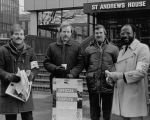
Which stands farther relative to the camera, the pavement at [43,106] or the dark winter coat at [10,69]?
the pavement at [43,106]

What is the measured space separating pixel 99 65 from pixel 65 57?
1.90ft

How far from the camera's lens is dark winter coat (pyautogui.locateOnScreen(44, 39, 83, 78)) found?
4.95 m

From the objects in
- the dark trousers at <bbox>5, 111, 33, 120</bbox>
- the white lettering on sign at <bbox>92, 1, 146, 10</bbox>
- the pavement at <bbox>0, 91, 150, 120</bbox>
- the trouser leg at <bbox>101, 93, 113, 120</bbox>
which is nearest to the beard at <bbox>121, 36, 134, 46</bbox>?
the trouser leg at <bbox>101, 93, 113, 120</bbox>

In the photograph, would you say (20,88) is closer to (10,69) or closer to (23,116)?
(10,69)

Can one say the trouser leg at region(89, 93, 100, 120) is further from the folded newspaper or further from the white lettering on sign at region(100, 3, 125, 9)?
the white lettering on sign at region(100, 3, 125, 9)

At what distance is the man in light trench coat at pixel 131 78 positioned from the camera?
422 centimetres

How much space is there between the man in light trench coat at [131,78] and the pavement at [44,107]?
2.75 meters

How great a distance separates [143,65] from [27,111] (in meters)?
1.89

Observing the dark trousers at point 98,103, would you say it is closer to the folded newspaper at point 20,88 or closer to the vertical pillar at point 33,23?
the folded newspaper at point 20,88

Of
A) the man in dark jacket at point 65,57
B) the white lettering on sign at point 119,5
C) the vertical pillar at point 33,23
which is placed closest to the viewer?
the man in dark jacket at point 65,57

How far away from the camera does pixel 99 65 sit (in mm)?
5023

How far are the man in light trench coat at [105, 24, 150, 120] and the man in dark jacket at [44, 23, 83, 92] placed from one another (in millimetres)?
767

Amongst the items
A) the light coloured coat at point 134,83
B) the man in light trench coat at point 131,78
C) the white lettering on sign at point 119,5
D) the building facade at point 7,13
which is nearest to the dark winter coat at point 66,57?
the man in light trench coat at point 131,78

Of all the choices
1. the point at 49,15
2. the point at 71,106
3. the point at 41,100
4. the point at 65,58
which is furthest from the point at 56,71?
the point at 49,15
